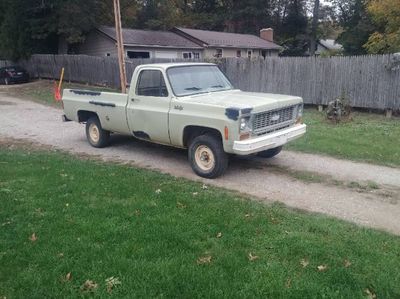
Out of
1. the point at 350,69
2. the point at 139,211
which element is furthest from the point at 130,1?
the point at 139,211

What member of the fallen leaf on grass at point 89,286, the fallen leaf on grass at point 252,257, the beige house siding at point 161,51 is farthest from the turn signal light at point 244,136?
the beige house siding at point 161,51

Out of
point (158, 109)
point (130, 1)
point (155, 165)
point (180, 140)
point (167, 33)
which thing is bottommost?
point (155, 165)

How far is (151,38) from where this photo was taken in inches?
1323

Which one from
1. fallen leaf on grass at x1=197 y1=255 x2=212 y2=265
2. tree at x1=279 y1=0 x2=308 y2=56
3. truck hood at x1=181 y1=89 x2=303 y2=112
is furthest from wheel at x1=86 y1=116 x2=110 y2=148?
tree at x1=279 y1=0 x2=308 y2=56

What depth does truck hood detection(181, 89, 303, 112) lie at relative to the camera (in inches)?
274

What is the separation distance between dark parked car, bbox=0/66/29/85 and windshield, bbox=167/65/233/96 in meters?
24.9

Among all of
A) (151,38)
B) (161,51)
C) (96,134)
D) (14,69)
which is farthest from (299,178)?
(151,38)

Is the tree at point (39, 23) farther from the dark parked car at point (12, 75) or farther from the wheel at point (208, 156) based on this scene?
the wheel at point (208, 156)

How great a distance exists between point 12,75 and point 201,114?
86.4ft

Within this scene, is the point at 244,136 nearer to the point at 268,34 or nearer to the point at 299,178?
the point at 299,178

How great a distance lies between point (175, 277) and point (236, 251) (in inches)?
30.9

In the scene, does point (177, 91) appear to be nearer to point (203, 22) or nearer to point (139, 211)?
point (139, 211)

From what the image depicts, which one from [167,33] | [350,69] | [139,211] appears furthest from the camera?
[167,33]

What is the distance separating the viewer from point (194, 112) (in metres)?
7.29
